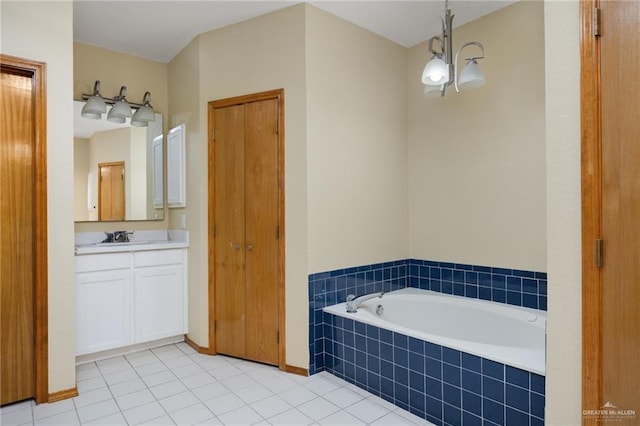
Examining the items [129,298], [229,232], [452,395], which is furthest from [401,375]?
[129,298]

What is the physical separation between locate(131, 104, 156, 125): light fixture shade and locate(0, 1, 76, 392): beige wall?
103 cm

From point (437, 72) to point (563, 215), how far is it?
1.49 m

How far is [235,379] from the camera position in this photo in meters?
2.68

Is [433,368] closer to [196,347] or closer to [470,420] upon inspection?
[470,420]

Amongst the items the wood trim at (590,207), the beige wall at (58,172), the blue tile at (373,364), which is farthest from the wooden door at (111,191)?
the wood trim at (590,207)

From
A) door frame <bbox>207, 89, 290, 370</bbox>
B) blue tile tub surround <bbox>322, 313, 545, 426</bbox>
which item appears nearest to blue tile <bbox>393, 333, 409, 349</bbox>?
blue tile tub surround <bbox>322, 313, 545, 426</bbox>

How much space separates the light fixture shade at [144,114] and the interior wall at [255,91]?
0.34 m

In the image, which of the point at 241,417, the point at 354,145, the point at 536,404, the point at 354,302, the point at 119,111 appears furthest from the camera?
the point at 119,111

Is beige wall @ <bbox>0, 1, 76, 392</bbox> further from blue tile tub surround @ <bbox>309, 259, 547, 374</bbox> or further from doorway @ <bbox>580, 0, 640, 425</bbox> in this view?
doorway @ <bbox>580, 0, 640, 425</bbox>

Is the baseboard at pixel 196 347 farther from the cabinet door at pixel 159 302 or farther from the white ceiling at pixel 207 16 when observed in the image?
the white ceiling at pixel 207 16

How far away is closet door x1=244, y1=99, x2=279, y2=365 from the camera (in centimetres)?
288

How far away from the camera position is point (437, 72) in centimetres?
244

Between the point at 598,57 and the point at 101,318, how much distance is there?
343 centimetres

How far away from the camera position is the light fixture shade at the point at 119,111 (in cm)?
335
